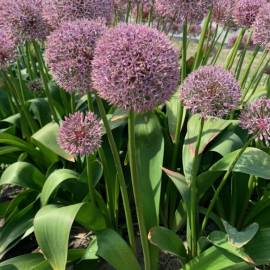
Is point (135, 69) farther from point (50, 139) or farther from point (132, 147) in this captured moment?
point (50, 139)

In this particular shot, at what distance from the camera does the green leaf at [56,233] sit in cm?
218

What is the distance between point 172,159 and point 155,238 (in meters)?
0.87

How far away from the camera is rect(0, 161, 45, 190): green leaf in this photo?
2736mm

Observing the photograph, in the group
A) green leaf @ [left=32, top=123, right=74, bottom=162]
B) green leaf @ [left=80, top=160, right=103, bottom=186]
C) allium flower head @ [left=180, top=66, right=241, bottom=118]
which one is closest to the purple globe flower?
allium flower head @ [left=180, top=66, right=241, bottom=118]

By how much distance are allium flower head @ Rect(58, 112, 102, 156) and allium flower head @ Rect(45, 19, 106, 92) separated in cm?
22

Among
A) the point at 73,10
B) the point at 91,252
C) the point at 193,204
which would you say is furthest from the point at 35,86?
the point at 193,204

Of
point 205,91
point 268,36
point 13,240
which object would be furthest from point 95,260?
point 268,36

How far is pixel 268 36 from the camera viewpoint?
276 cm

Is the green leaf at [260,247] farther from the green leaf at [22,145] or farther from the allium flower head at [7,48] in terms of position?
the allium flower head at [7,48]

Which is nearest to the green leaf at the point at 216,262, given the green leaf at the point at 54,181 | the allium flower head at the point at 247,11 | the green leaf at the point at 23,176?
the green leaf at the point at 54,181

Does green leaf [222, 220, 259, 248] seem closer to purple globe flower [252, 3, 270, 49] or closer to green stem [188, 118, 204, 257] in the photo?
green stem [188, 118, 204, 257]

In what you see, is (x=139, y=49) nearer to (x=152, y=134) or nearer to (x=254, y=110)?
(x=254, y=110)

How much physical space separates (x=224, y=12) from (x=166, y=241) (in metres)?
1.93

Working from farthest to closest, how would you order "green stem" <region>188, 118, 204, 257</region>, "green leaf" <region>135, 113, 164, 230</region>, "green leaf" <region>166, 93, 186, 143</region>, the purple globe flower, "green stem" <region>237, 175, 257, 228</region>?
"green leaf" <region>166, 93, 186, 143</region>
"green stem" <region>237, 175, 257, 228</region>
the purple globe flower
"green leaf" <region>135, 113, 164, 230</region>
"green stem" <region>188, 118, 204, 257</region>
